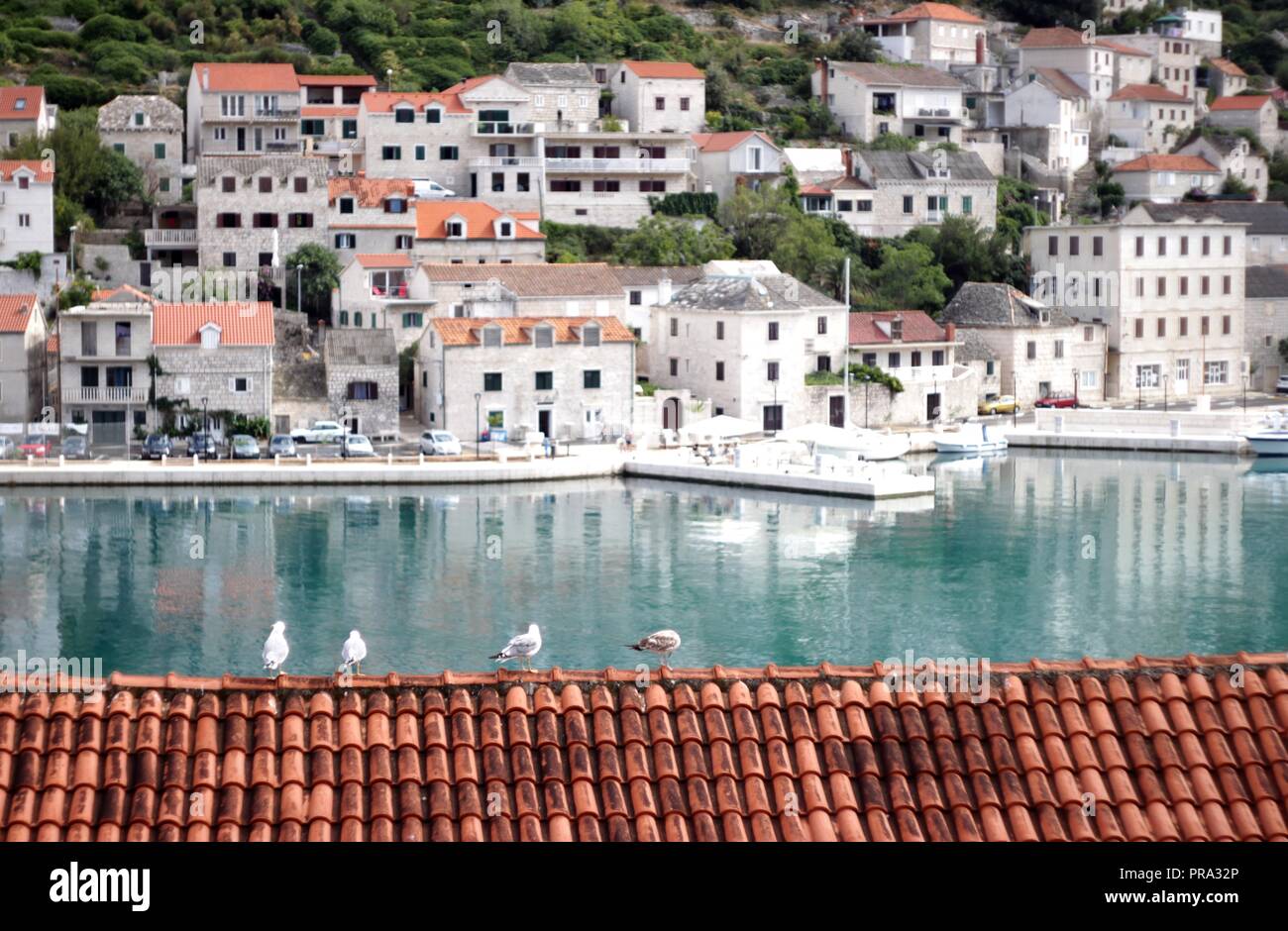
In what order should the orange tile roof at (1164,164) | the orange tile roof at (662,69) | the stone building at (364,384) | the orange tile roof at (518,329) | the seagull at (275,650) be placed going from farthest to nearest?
1. the orange tile roof at (1164,164)
2. the orange tile roof at (662,69)
3. the orange tile roof at (518,329)
4. the stone building at (364,384)
5. the seagull at (275,650)

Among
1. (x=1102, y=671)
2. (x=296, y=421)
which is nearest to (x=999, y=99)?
(x=296, y=421)

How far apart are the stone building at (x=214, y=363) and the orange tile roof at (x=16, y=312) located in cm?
307

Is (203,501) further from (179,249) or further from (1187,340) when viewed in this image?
(1187,340)

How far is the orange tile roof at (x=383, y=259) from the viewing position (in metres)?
56.4

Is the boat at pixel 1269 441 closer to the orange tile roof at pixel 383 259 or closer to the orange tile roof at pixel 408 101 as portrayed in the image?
the orange tile roof at pixel 383 259

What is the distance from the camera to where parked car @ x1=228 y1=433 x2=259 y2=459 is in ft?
164

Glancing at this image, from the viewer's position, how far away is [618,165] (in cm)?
6606

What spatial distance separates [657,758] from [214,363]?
4260cm

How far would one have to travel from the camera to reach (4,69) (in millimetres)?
71250

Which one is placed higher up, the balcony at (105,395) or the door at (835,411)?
the balcony at (105,395)

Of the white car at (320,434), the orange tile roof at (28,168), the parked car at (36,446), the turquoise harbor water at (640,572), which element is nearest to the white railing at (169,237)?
the orange tile roof at (28,168)

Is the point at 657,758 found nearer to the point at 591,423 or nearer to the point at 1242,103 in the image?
the point at 591,423

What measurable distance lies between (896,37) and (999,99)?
25.0 feet

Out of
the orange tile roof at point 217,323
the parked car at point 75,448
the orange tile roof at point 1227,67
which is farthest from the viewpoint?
the orange tile roof at point 1227,67
